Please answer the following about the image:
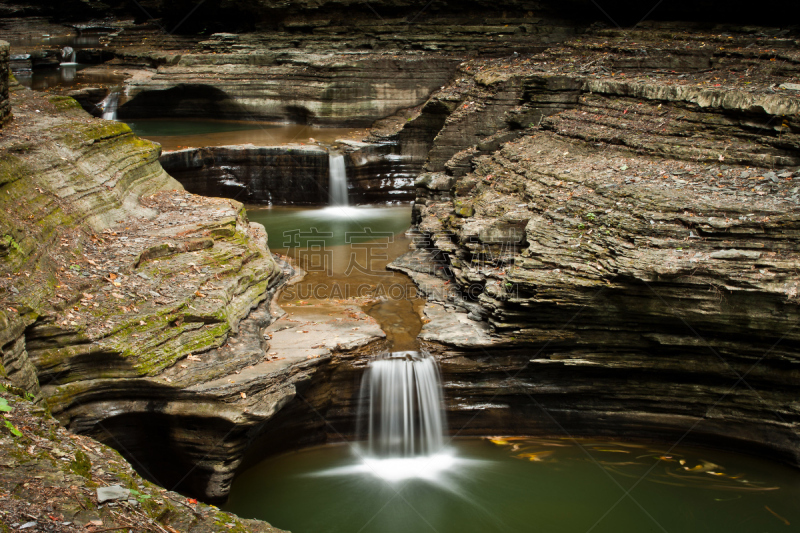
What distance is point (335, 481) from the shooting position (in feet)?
25.2

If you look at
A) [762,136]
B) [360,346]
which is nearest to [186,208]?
[360,346]

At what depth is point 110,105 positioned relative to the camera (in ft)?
62.5

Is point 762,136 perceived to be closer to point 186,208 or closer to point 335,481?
point 335,481

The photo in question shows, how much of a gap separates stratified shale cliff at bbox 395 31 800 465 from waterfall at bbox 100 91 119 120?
13.0 metres

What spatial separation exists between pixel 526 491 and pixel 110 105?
17.3 m

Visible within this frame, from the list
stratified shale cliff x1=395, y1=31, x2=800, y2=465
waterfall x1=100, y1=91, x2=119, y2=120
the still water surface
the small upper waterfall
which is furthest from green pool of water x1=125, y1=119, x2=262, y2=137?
stratified shale cliff x1=395, y1=31, x2=800, y2=465

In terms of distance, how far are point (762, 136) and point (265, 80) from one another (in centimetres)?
1440

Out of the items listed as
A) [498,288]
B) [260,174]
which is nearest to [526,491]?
[498,288]

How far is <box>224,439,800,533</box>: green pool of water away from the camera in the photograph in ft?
23.6

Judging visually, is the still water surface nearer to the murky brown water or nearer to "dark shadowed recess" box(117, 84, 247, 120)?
"dark shadowed recess" box(117, 84, 247, 120)

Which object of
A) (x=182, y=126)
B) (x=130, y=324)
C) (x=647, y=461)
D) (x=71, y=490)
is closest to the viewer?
(x=71, y=490)

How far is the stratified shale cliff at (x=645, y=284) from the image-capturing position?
7578 mm

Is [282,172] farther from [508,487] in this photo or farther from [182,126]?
[508,487]

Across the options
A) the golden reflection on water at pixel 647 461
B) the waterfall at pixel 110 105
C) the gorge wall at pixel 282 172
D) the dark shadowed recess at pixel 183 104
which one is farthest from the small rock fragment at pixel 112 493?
the waterfall at pixel 110 105
